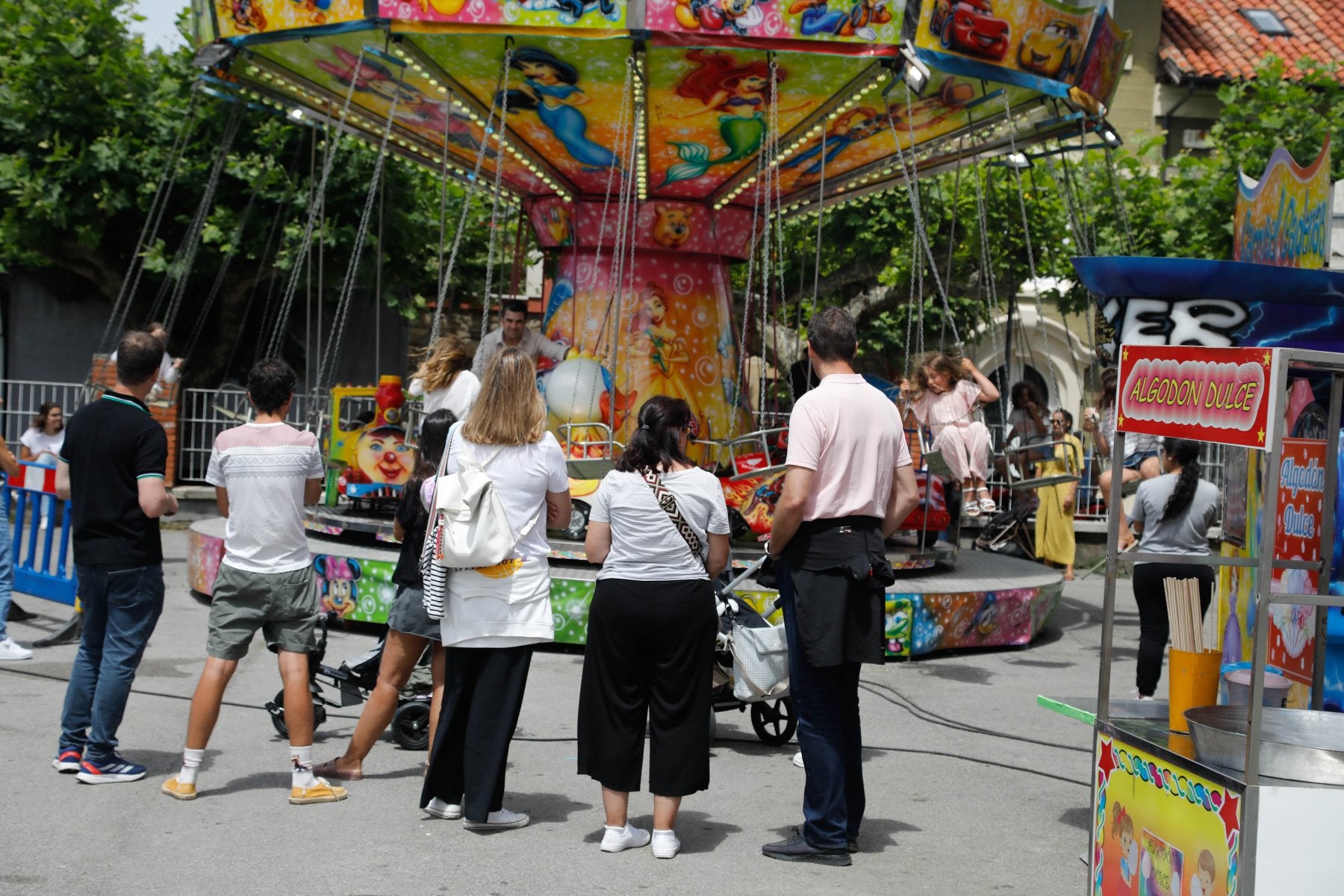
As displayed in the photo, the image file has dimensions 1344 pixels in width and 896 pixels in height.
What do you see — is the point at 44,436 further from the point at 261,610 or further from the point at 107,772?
the point at 261,610

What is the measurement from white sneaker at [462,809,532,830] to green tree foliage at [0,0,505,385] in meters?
13.9

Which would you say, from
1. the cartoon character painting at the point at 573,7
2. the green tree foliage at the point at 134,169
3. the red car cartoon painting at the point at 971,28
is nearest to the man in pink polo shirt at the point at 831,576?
the cartoon character painting at the point at 573,7

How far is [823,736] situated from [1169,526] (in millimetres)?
3026

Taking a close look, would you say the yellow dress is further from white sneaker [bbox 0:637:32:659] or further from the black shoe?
the black shoe

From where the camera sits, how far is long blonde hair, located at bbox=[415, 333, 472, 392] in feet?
27.9

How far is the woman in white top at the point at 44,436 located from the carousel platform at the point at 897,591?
451cm

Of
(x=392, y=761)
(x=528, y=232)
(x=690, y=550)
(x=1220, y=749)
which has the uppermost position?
(x=528, y=232)

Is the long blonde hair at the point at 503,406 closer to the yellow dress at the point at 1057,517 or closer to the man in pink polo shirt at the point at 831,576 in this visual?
the man in pink polo shirt at the point at 831,576

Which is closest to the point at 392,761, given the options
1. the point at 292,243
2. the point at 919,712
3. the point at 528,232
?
the point at 919,712

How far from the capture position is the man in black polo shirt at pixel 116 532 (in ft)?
18.8

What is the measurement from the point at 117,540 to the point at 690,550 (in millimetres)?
2351

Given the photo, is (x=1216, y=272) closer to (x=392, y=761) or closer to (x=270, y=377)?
(x=270, y=377)

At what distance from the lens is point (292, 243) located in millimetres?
19812

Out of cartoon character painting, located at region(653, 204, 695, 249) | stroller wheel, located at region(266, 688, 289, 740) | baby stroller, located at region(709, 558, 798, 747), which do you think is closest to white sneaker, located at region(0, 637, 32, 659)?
stroller wheel, located at region(266, 688, 289, 740)
